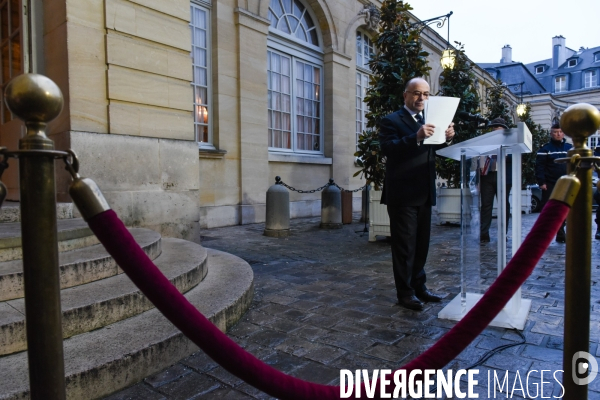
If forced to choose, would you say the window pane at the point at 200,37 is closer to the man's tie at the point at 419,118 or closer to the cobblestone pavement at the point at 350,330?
the cobblestone pavement at the point at 350,330

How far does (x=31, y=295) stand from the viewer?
120 cm

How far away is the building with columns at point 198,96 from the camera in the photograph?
5078 mm

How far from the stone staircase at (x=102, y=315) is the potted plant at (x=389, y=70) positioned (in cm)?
363

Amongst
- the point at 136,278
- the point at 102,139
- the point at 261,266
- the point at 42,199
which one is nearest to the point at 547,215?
the point at 136,278

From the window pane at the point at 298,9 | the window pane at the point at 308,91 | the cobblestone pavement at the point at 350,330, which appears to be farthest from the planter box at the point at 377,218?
the window pane at the point at 298,9

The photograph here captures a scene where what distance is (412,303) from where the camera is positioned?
11.4 feet

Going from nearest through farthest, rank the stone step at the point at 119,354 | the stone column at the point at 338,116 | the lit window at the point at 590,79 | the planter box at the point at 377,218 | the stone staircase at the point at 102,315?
1. the stone step at the point at 119,354
2. the stone staircase at the point at 102,315
3. the planter box at the point at 377,218
4. the stone column at the point at 338,116
5. the lit window at the point at 590,79

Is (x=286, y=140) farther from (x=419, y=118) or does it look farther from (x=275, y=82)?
(x=419, y=118)

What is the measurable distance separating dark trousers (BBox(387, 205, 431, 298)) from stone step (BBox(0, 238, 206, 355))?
1698 mm

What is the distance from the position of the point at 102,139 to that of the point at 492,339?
458 centimetres

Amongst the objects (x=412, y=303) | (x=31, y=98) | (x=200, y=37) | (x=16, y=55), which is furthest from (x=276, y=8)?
(x=31, y=98)

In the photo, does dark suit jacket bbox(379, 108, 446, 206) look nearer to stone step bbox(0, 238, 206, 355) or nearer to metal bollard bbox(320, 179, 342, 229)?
stone step bbox(0, 238, 206, 355)

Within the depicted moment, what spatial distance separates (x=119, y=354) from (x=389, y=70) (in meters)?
5.89

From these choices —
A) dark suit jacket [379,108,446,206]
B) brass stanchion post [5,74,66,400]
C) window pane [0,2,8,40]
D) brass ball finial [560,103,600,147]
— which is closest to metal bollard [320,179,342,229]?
dark suit jacket [379,108,446,206]
